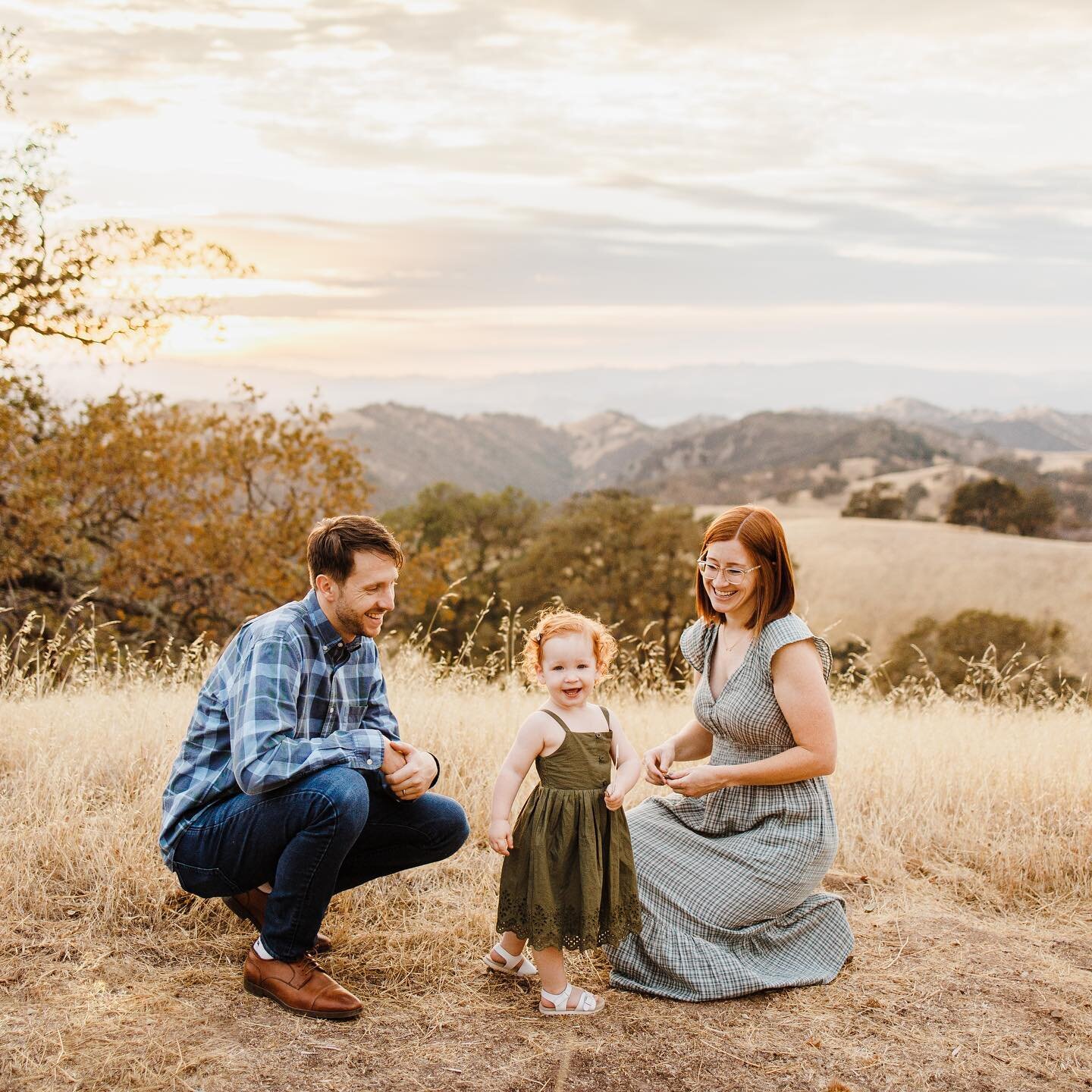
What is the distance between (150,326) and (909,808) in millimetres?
10831

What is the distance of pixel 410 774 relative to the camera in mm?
3502

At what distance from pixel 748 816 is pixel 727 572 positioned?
0.90 metres

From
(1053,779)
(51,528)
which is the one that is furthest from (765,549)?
(51,528)

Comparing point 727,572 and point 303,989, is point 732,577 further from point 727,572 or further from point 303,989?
point 303,989

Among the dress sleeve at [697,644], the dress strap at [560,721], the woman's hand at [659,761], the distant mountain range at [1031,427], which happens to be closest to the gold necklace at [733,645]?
the dress sleeve at [697,644]

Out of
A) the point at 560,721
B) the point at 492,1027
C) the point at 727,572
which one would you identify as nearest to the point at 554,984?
the point at 492,1027

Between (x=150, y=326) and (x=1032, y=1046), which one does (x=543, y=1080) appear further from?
(x=150, y=326)

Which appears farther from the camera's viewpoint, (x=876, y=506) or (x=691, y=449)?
(x=691, y=449)

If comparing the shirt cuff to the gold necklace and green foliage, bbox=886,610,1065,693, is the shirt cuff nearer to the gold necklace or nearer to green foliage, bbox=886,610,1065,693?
the gold necklace

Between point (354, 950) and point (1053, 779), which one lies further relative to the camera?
point (1053, 779)

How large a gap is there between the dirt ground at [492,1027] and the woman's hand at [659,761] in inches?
29.3

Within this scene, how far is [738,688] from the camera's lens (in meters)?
3.69

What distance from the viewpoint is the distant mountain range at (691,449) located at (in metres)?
108

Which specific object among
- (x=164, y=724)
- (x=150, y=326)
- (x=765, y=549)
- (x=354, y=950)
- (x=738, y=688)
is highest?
(x=150, y=326)
